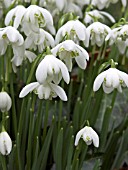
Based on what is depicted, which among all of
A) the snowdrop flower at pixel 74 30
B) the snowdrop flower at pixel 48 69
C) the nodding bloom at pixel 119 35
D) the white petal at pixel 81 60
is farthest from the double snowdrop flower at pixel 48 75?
the nodding bloom at pixel 119 35

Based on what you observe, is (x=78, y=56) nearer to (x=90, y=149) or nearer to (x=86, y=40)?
(x=86, y=40)

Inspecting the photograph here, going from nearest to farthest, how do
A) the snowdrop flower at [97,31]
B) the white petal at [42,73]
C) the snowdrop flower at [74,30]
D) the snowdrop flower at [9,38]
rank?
the white petal at [42,73] < the snowdrop flower at [9,38] < the snowdrop flower at [74,30] < the snowdrop flower at [97,31]

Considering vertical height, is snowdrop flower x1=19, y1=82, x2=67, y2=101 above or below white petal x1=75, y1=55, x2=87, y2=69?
below

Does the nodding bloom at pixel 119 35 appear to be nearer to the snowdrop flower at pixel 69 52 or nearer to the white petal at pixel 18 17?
the snowdrop flower at pixel 69 52

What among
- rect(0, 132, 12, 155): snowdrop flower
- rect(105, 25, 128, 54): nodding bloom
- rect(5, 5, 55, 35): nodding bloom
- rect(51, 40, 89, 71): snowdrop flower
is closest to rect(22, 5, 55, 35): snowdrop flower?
rect(5, 5, 55, 35): nodding bloom

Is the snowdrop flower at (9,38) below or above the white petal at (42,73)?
above

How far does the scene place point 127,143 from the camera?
157cm

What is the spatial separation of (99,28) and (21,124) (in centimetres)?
45

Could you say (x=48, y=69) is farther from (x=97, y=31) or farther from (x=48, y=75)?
(x=97, y=31)

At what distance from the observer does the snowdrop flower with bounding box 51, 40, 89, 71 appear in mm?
1239

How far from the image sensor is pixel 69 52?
1298 mm

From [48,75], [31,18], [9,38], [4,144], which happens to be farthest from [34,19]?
[4,144]

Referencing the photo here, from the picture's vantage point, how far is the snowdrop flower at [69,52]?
4.07 ft

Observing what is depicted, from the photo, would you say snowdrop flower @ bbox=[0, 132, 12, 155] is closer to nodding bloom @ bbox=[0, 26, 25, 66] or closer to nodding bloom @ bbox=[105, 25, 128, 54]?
nodding bloom @ bbox=[0, 26, 25, 66]
